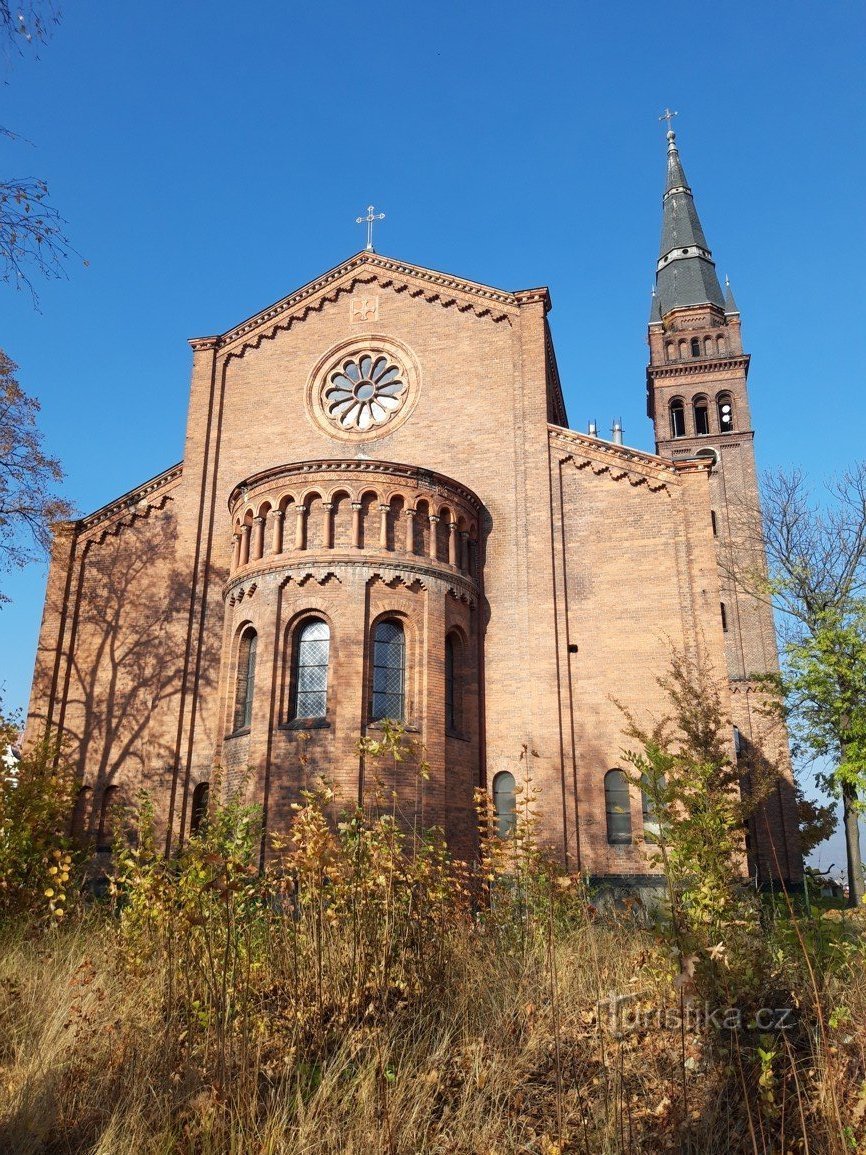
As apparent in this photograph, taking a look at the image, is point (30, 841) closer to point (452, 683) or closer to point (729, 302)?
point (452, 683)

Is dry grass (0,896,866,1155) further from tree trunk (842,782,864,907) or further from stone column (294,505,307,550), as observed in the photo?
tree trunk (842,782,864,907)

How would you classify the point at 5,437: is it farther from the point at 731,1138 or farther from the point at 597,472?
the point at 731,1138

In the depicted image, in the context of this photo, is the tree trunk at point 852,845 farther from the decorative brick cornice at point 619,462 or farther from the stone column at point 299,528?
the stone column at point 299,528

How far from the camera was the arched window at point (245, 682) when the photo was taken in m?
20.1

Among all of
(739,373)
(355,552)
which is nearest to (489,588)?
(355,552)

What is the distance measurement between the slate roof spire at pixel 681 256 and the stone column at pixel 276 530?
34.2 m

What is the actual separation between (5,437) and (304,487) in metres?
6.30

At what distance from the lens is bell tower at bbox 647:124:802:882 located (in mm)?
33656

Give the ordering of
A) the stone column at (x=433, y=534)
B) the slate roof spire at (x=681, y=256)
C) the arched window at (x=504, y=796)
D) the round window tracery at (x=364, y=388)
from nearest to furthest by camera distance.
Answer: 1. the arched window at (x=504, y=796)
2. the stone column at (x=433, y=534)
3. the round window tracery at (x=364, y=388)
4. the slate roof spire at (x=681, y=256)

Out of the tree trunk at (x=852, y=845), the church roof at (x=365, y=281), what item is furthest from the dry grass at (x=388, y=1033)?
the church roof at (x=365, y=281)

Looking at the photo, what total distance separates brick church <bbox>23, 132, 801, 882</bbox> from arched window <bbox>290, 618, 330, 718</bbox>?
0.06 metres

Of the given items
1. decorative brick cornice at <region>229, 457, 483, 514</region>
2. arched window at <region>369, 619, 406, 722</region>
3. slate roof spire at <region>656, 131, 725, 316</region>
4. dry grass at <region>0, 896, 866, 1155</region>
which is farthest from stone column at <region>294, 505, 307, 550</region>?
slate roof spire at <region>656, 131, 725, 316</region>

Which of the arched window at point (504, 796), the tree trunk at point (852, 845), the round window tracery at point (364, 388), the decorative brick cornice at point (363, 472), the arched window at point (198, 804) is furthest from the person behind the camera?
the round window tracery at point (364, 388)

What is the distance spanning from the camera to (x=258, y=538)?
67.6ft
